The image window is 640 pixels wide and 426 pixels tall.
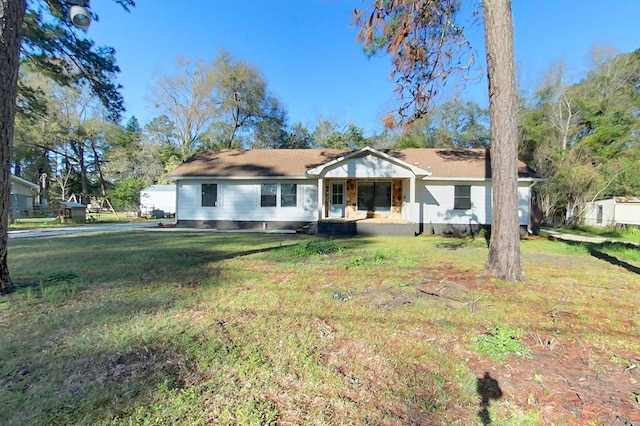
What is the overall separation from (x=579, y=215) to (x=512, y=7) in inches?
779

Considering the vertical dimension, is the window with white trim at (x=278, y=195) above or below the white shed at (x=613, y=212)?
above

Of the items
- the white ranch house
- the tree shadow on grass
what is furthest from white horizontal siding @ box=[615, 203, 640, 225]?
the tree shadow on grass

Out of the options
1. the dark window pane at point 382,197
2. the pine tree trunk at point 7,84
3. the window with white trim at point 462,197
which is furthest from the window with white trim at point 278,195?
the pine tree trunk at point 7,84

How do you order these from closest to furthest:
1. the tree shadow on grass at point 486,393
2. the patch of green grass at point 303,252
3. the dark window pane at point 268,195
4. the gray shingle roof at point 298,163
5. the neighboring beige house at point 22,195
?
1. the tree shadow on grass at point 486,393
2. the patch of green grass at point 303,252
3. the gray shingle roof at point 298,163
4. the dark window pane at point 268,195
5. the neighboring beige house at point 22,195

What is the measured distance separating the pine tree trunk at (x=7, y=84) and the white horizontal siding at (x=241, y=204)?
10.5 m

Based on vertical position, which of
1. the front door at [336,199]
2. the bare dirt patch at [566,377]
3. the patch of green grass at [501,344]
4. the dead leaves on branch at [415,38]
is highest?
the dead leaves on branch at [415,38]

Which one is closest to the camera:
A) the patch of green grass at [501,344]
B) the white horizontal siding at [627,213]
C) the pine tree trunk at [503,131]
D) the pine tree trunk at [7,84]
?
the patch of green grass at [501,344]

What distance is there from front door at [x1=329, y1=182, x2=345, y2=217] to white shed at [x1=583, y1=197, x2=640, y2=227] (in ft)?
54.7

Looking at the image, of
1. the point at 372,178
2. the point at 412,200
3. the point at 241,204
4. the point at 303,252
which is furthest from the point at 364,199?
the point at 303,252

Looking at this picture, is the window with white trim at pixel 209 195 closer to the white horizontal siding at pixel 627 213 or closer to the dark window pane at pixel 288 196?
the dark window pane at pixel 288 196

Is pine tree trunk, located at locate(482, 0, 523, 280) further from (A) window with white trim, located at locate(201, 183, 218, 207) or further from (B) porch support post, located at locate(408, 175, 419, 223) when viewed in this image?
(A) window with white trim, located at locate(201, 183, 218, 207)

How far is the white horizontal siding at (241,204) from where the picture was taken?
14.5 meters

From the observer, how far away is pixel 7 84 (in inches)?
157

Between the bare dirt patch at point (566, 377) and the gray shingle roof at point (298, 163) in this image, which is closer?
the bare dirt patch at point (566, 377)
